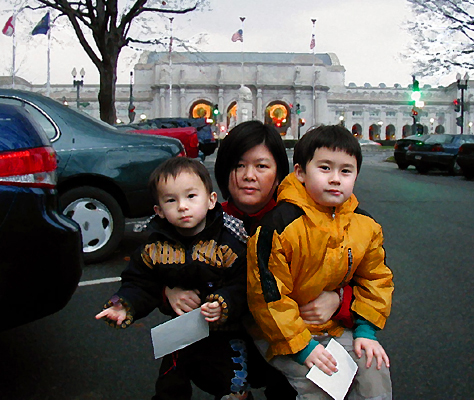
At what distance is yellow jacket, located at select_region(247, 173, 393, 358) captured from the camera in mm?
2039

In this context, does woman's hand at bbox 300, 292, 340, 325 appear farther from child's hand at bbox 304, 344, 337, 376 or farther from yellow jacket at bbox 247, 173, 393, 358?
child's hand at bbox 304, 344, 337, 376

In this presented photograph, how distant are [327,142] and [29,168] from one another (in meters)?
1.59

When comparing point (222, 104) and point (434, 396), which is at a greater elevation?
point (222, 104)

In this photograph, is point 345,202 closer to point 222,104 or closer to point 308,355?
point 308,355

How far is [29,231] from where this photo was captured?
282 cm

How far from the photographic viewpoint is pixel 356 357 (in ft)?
7.04

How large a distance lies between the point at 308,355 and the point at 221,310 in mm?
353

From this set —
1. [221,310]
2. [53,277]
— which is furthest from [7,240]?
[221,310]

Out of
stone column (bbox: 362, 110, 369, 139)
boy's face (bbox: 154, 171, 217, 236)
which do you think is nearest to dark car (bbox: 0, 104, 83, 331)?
boy's face (bbox: 154, 171, 217, 236)

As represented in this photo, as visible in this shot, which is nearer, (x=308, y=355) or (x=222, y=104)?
(x=308, y=355)

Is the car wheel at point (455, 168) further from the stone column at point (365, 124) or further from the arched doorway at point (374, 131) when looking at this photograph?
the arched doorway at point (374, 131)

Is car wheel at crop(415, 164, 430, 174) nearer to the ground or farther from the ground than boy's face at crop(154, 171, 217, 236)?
nearer to the ground

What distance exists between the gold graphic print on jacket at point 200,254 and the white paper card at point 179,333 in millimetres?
196

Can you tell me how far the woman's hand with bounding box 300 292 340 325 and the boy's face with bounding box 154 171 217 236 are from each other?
0.53 metres
